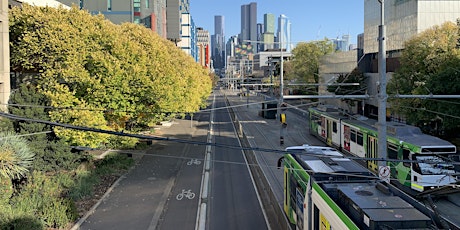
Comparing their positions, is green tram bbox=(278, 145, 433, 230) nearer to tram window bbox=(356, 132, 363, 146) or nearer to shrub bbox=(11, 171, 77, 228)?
shrub bbox=(11, 171, 77, 228)

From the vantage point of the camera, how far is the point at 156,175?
27.7m

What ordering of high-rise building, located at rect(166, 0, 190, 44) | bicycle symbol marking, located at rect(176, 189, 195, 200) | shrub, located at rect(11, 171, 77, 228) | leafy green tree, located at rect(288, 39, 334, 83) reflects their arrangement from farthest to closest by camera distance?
high-rise building, located at rect(166, 0, 190, 44) → leafy green tree, located at rect(288, 39, 334, 83) → bicycle symbol marking, located at rect(176, 189, 195, 200) → shrub, located at rect(11, 171, 77, 228)

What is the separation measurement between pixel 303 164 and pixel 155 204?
977cm

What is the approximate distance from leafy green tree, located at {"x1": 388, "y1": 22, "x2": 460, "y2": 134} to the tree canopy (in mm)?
16107

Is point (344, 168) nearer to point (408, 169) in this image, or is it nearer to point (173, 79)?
point (408, 169)

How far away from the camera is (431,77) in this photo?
29.2 m

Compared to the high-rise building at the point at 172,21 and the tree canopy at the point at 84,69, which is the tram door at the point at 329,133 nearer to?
the tree canopy at the point at 84,69

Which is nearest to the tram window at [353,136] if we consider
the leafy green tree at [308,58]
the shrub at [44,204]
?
the shrub at [44,204]

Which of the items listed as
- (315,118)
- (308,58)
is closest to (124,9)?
(308,58)

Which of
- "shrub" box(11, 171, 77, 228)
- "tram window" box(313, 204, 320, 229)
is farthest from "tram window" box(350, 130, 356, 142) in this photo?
"tram window" box(313, 204, 320, 229)

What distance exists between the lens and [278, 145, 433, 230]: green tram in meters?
8.05

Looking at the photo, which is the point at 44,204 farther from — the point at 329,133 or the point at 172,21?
the point at 172,21

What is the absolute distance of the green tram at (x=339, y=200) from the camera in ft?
26.4

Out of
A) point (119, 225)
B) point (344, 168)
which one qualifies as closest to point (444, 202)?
point (344, 168)
